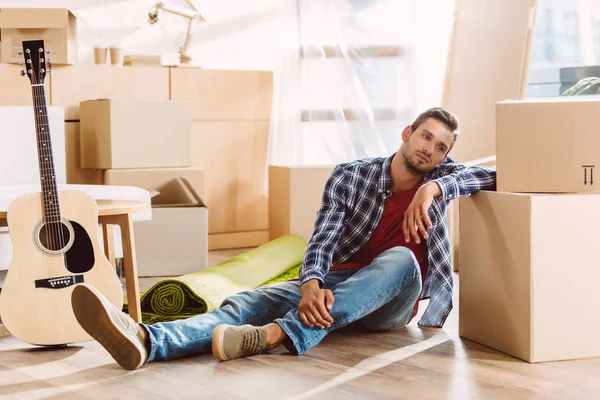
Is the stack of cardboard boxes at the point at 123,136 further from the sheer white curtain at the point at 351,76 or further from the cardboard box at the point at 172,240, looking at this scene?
the sheer white curtain at the point at 351,76

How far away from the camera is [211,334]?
2.43 metres

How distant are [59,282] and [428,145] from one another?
→ 120cm

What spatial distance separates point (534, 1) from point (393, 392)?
279 centimetres

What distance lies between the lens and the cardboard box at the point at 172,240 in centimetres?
411

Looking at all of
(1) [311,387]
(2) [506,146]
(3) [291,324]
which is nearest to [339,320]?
(3) [291,324]

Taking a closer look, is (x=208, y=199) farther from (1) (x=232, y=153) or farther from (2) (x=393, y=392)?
(2) (x=393, y=392)

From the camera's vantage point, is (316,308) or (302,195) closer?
(316,308)

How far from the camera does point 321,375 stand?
2256mm

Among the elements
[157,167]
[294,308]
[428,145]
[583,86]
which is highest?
[583,86]

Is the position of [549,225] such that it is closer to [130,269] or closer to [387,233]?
[387,233]

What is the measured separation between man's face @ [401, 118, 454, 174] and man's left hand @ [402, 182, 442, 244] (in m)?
0.17

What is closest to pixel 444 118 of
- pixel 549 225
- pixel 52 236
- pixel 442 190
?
pixel 442 190

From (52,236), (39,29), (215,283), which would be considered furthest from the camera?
(39,29)

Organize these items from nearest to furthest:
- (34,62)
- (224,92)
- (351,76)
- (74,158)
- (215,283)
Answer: (34,62) < (215,283) < (74,158) < (224,92) < (351,76)
